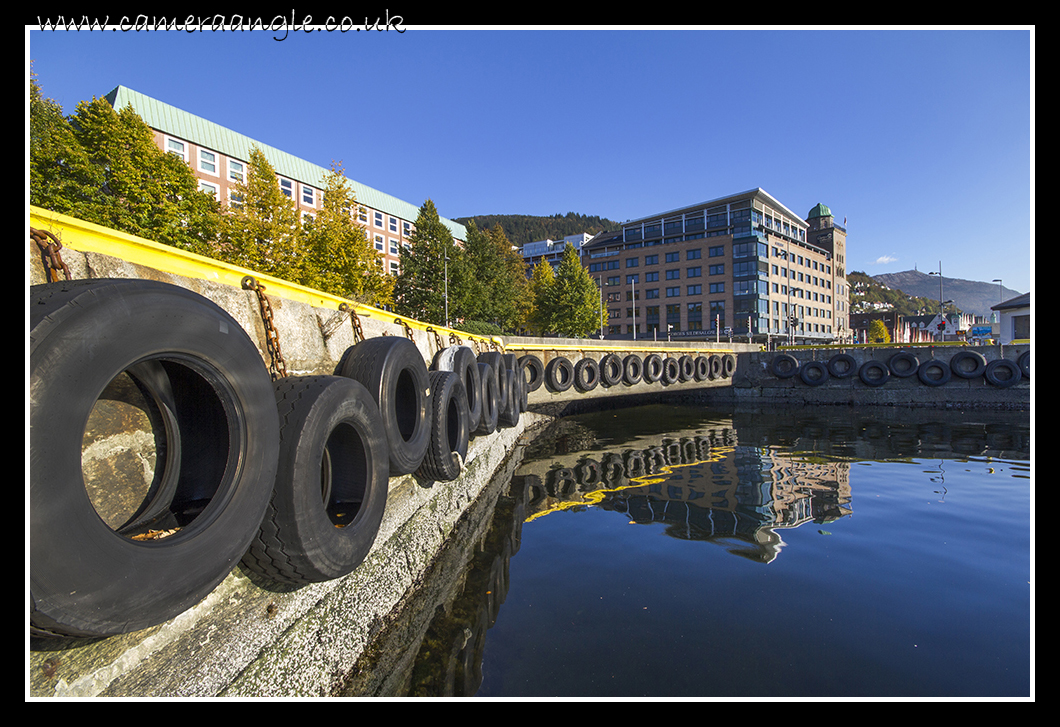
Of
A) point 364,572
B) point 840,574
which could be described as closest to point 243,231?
point 364,572

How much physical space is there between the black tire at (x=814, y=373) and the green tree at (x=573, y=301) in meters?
22.7

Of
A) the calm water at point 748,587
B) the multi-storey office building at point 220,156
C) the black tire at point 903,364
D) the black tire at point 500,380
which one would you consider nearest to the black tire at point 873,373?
the black tire at point 903,364

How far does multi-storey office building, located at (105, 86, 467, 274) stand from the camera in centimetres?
3534

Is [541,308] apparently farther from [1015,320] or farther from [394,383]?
[394,383]

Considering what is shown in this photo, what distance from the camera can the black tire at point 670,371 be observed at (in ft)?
68.3

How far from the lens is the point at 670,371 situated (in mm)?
21141

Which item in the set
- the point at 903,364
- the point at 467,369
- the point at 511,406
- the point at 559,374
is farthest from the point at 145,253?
the point at 903,364

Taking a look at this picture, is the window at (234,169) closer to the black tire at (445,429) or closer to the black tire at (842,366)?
the black tire at (445,429)

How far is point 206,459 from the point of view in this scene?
2516mm

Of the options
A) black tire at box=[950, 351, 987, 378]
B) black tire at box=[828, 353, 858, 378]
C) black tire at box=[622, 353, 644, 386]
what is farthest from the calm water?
black tire at box=[950, 351, 987, 378]

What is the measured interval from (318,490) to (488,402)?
19.4 feet

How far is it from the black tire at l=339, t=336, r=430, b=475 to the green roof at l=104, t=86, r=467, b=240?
32.8 metres

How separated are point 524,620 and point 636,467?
621 cm

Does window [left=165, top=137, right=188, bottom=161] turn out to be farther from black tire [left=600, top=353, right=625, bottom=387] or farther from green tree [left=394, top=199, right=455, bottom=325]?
black tire [left=600, top=353, right=625, bottom=387]
